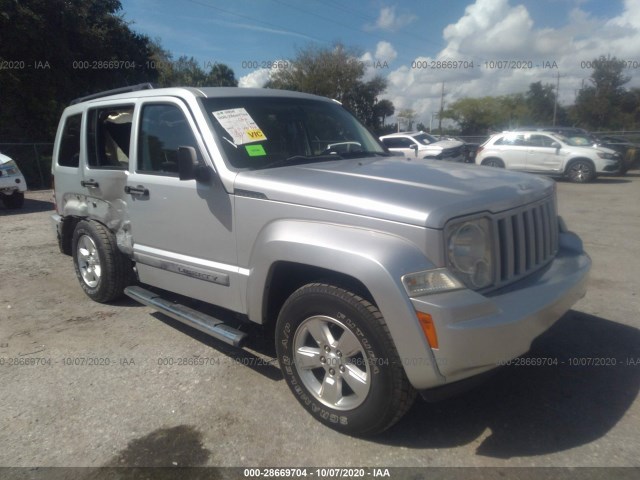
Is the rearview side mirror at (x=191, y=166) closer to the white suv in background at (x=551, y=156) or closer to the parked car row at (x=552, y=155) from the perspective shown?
the parked car row at (x=552, y=155)

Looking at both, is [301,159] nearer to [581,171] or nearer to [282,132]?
[282,132]

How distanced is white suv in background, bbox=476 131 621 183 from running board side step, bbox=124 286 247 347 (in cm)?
1430

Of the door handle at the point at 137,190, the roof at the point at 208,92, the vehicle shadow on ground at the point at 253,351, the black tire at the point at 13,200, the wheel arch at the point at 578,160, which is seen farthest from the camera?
the wheel arch at the point at 578,160

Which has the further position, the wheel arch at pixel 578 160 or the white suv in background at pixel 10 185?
the wheel arch at pixel 578 160

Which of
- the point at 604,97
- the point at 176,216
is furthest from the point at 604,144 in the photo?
the point at 604,97

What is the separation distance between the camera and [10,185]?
11.2m

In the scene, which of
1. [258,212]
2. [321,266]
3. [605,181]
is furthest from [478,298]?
[605,181]

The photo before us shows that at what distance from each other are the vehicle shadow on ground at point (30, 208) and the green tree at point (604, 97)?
135ft

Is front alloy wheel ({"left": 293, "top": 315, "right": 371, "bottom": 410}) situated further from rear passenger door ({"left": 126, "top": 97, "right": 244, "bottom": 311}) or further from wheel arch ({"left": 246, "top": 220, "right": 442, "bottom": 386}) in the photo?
rear passenger door ({"left": 126, "top": 97, "right": 244, "bottom": 311})

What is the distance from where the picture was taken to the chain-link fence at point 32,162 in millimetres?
16953

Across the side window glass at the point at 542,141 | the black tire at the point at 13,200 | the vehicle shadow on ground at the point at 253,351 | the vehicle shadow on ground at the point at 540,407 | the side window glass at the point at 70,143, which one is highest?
the side window glass at the point at 70,143

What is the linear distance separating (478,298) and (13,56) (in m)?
20.4

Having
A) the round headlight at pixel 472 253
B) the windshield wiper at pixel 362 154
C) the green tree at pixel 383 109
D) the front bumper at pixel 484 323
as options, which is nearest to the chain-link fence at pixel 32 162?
the windshield wiper at pixel 362 154

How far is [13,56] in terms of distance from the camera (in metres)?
17.8
